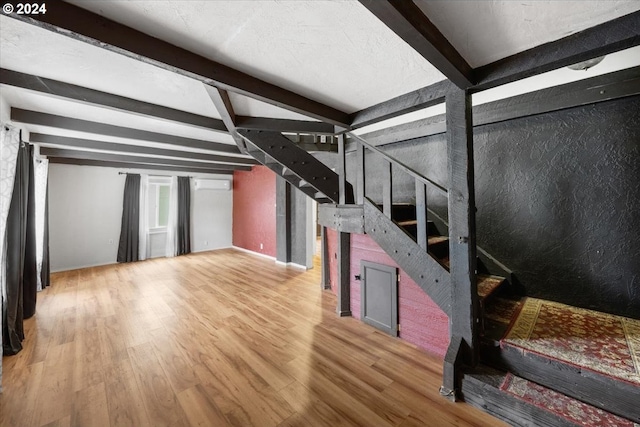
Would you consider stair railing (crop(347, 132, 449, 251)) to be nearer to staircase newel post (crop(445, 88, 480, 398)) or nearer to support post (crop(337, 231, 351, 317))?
staircase newel post (crop(445, 88, 480, 398))

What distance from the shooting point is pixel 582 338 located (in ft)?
5.48

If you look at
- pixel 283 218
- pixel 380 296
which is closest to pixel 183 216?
pixel 283 218

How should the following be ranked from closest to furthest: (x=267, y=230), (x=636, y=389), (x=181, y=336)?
(x=636, y=389) < (x=181, y=336) < (x=267, y=230)

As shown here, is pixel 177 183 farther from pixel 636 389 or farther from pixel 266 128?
pixel 636 389

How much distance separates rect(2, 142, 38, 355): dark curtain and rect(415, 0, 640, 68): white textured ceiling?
3.92 m

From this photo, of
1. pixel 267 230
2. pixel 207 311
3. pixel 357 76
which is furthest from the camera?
pixel 267 230

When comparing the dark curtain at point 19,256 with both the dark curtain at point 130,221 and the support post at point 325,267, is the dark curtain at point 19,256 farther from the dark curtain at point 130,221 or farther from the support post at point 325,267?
the support post at point 325,267

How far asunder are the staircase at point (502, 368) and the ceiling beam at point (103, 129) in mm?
1579

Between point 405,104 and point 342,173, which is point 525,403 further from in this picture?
point 342,173

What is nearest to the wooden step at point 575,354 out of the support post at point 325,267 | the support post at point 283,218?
the support post at point 325,267

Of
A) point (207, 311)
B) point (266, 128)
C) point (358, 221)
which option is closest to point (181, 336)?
point (207, 311)

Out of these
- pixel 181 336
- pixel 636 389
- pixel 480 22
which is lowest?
pixel 181 336

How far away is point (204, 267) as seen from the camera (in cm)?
539

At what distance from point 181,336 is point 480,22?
3.45 meters
